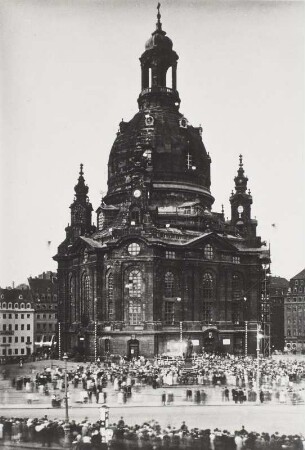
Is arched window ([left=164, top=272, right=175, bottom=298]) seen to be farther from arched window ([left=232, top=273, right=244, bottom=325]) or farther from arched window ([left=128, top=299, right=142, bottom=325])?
arched window ([left=232, top=273, right=244, bottom=325])

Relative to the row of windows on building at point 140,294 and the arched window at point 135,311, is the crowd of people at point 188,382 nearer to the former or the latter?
the arched window at point 135,311

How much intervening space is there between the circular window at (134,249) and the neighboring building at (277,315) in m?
34.2

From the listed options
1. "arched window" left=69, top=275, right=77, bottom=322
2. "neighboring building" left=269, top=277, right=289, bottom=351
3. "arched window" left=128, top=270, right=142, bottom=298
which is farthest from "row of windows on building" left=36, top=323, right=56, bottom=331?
"arched window" left=128, top=270, right=142, bottom=298

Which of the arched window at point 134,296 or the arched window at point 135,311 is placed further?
the arched window at point 134,296

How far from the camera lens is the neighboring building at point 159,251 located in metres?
81.6

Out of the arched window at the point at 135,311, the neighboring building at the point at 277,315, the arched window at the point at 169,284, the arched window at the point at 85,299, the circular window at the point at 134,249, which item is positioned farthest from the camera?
the neighboring building at the point at 277,315

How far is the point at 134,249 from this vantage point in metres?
81.9

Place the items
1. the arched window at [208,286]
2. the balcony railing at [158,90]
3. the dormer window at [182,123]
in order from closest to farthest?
the arched window at [208,286] < the dormer window at [182,123] < the balcony railing at [158,90]

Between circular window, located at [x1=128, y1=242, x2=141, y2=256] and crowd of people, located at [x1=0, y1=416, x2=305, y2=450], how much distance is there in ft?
156

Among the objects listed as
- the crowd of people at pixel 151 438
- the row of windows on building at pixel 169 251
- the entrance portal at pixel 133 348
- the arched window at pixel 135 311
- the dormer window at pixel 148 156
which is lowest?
the crowd of people at pixel 151 438

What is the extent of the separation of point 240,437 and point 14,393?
23436 millimetres

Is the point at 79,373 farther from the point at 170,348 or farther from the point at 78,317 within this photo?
the point at 78,317

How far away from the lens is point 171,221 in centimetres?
8938

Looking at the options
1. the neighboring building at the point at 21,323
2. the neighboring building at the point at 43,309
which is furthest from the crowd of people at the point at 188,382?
the neighboring building at the point at 43,309
